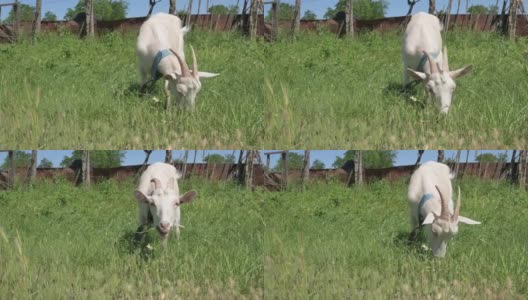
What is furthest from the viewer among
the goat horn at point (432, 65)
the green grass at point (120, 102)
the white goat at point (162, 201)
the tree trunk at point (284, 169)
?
the goat horn at point (432, 65)

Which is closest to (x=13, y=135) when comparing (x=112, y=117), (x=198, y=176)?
(x=112, y=117)

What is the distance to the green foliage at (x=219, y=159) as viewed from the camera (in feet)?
30.6

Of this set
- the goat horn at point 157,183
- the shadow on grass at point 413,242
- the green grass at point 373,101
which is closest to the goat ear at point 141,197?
the goat horn at point 157,183

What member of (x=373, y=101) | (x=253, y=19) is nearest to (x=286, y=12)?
(x=253, y=19)

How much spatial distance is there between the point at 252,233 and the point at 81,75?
343 centimetres

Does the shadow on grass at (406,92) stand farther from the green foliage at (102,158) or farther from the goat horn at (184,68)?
the green foliage at (102,158)

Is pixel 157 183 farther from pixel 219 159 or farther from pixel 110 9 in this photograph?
pixel 110 9

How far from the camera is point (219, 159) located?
943 cm

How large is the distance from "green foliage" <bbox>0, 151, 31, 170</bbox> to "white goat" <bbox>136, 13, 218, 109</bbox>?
1.63 metres

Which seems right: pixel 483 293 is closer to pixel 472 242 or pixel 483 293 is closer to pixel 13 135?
pixel 472 242

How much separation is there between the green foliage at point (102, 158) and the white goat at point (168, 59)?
895 mm

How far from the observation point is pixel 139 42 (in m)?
10.7

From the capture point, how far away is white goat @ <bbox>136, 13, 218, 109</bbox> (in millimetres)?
9336

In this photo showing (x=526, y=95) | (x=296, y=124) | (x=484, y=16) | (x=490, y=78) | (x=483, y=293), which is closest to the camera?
(x=483, y=293)
